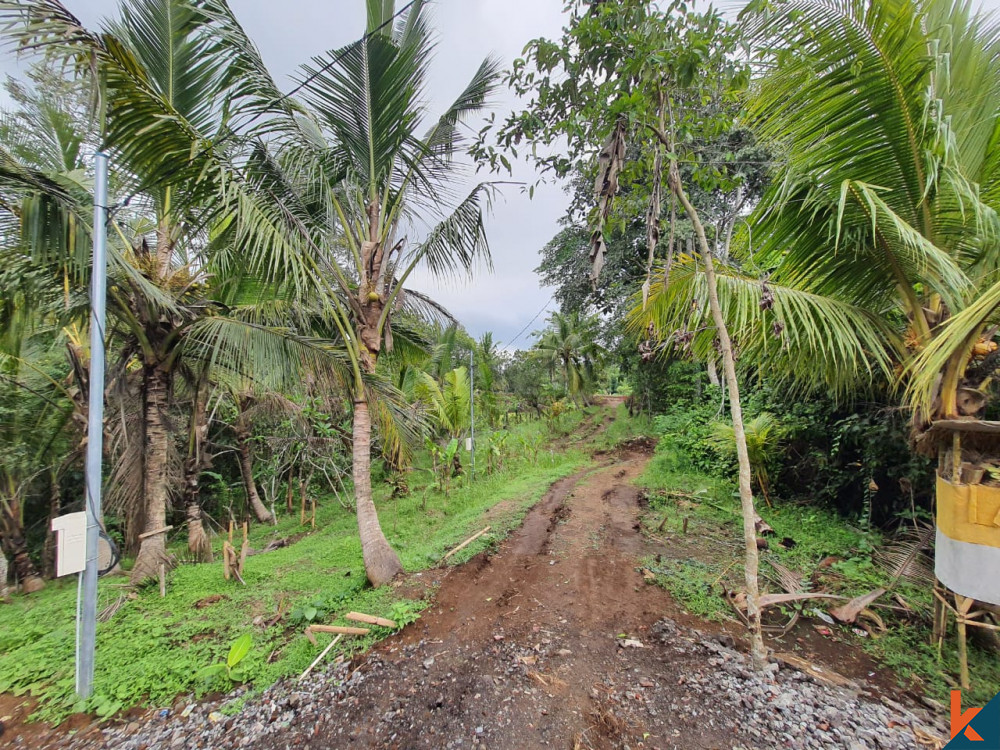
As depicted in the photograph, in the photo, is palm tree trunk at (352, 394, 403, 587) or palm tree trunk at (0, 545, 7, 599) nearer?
palm tree trunk at (352, 394, 403, 587)

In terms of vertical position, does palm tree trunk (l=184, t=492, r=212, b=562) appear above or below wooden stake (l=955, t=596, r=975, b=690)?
below

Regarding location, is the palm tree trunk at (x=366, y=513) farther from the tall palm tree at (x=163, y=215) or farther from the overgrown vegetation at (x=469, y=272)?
the tall palm tree at (x=163, y=215)

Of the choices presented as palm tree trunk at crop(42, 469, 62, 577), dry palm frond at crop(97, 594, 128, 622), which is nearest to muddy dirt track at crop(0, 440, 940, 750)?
dry palm frond at crop(97, 594, 128, 622)

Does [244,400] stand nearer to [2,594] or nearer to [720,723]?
[2,594]

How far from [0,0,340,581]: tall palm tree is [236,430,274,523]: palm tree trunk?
3398mm

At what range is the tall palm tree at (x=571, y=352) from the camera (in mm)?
18812

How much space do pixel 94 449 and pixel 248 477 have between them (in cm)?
721

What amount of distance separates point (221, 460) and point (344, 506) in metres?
3.87

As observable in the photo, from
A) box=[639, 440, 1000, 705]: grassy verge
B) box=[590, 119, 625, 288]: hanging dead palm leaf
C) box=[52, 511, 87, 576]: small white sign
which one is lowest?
box=[639, 440, 1000, 705]: grassy verge

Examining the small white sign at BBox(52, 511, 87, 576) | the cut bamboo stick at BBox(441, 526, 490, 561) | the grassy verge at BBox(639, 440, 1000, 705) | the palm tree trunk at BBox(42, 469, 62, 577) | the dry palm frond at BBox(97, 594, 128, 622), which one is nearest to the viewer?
the grassy verge at BBox(639, 440, 1000, 705)

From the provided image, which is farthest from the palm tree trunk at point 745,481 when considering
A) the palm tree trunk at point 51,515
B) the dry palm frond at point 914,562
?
the palm tree trunk at point 51,515

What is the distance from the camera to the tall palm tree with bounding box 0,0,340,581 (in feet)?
9.57

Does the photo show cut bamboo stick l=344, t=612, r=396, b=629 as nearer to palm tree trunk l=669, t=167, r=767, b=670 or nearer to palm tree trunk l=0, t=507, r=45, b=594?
palm tree trunk l=669, t=167, r=767, b=670

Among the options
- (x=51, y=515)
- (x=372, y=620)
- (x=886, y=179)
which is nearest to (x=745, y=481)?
(x=886, y=179)
